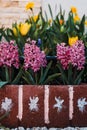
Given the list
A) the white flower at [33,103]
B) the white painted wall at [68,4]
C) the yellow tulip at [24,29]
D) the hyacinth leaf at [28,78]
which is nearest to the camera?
the white flower at [33,103]

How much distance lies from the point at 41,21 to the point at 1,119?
119cm

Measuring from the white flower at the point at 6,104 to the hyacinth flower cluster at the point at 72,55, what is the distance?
504mm

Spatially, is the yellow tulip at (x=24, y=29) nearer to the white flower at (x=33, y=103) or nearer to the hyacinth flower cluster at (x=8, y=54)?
the hyacinth flower cluster at (x=8, y=54)

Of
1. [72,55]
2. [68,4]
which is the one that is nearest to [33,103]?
[72,55]

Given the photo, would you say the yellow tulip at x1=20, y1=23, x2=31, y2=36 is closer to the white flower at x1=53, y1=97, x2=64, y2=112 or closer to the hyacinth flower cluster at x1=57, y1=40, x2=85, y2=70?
the hyacinth flower cluster at x1=57, y1=40, x2=85, y2=70

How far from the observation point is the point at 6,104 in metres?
3.65

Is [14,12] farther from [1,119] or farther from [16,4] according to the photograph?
[1,119]

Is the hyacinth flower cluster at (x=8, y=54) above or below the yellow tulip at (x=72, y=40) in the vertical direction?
below

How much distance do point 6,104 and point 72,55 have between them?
0.62 meters

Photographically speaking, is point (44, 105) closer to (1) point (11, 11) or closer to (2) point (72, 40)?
(2) point (72, 40)

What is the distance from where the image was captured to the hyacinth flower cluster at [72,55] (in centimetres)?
367

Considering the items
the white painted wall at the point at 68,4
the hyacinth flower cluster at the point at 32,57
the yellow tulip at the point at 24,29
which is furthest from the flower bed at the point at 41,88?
the white painted wall at the point at 68,4

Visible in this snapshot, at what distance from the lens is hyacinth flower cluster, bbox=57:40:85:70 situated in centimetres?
367

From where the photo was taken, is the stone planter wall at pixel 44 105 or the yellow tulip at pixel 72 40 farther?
the yellow tulip at pixel 72 40
